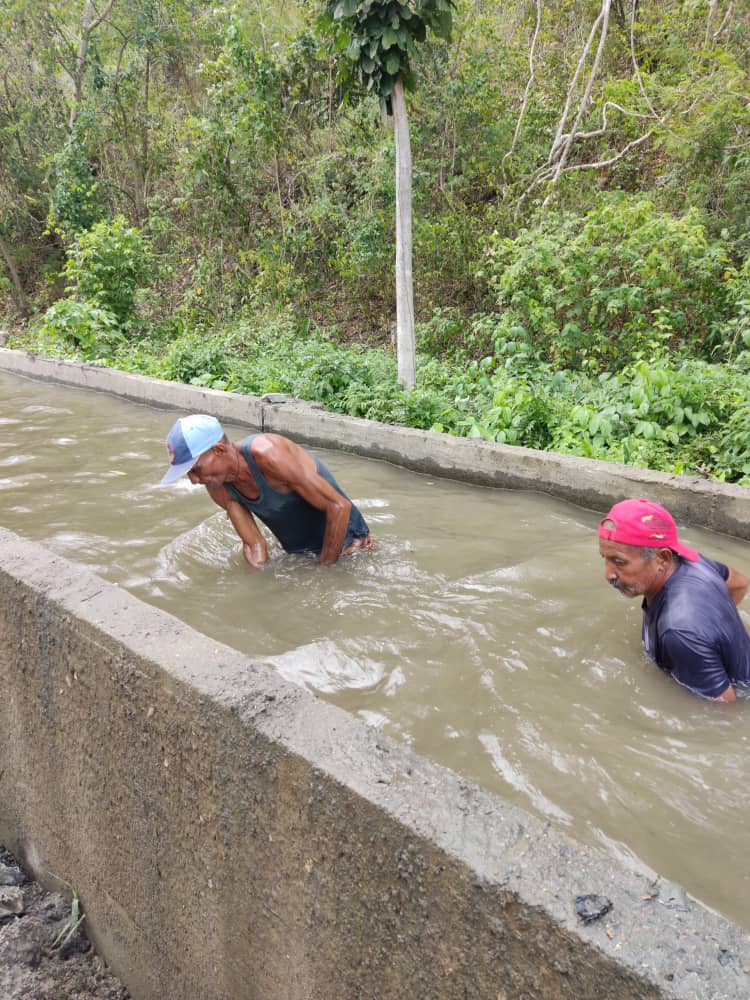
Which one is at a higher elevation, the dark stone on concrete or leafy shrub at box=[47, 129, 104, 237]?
leafy shrub at box=[47, 129, 104, 237]

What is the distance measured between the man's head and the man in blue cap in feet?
4.93

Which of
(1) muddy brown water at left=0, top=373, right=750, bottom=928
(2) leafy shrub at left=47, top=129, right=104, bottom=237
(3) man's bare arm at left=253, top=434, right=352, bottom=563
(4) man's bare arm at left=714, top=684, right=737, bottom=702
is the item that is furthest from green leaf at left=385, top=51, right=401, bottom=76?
(2) leafy shrub at left=47, top=129, right=104, bottom=237

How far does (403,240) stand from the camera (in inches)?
284

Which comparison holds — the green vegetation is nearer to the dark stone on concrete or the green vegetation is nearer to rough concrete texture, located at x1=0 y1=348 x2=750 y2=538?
rough concrete texture, located at x1=0 y1=348 x2=750 y2=538

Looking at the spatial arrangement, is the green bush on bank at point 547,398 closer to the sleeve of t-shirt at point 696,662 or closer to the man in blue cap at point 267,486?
the man in blue cap at point 267,486

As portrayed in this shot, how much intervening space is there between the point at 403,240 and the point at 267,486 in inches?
173

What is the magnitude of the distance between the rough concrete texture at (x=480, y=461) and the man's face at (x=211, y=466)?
227cm

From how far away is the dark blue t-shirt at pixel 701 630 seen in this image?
257cm

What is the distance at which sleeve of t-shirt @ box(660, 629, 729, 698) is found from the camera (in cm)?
258

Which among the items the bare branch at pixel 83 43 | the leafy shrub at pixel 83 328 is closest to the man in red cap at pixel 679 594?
the leafy shrub at pixel 83 328

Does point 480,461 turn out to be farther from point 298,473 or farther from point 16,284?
point 16,284

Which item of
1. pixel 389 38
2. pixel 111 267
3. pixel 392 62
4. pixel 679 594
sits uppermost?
pixel 389 38

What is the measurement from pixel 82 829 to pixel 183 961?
53 centimetres

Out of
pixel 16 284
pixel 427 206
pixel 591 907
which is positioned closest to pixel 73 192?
pixel 16 284
